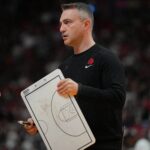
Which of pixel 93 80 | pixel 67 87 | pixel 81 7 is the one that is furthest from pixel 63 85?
pixel 81 7

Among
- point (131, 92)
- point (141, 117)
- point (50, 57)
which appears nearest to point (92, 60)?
point (141, 117)

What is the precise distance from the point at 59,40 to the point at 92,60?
29.6 feet

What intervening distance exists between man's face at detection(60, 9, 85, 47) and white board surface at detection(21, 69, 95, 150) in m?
0.27

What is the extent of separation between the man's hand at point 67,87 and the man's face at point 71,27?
0.53 m

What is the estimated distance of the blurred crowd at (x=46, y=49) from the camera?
1107cm

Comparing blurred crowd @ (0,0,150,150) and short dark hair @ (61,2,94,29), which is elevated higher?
blurred crowd @ (0,0,150,150)

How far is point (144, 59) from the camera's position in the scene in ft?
42.3

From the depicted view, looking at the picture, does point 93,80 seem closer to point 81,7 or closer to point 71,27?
point 71,27

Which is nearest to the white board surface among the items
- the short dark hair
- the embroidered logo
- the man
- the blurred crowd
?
the man

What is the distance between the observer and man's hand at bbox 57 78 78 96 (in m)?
4.62

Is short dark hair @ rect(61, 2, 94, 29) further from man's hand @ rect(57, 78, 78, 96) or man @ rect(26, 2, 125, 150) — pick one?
man's hand @ rect(57, 78, 78, 96)

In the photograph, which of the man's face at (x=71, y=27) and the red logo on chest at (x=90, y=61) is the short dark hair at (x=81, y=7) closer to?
the man's face at (x=71, y=27)

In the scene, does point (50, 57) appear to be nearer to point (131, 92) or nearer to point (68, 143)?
point (131, 92)

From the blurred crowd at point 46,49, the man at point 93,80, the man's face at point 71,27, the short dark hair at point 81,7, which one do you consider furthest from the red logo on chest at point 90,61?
the blurred crowd at point 46,49
